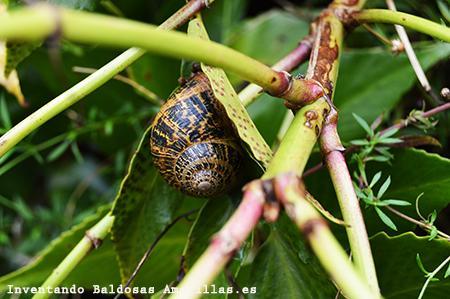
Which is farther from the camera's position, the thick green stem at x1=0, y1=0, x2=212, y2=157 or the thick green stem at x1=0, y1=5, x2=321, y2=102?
the thick green stem at x1=0, y1=0, x2=212, y2=157

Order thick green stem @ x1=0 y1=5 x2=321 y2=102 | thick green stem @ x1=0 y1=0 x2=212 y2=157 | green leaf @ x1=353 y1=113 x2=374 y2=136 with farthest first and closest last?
green leaf @ x1=353 y1=113 x2=374 y2=136 < thick green stem @ x1=0 y1=0 x2=212 y2=157 < thick green stem @ x1=0 y1=5 x2=321 y2=102

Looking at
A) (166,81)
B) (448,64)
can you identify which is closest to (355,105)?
(448,64)

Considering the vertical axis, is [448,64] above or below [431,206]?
above

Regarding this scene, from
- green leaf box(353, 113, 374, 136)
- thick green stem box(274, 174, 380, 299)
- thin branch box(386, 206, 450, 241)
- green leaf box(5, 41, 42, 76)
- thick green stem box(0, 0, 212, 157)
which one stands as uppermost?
green leaf box(5, 41, 42, 76)

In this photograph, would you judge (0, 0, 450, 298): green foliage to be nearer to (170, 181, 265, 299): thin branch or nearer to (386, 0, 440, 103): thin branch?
(386, 0, 440, 103): thin branch

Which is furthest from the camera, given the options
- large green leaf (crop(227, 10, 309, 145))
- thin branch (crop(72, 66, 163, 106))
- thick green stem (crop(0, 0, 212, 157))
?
large green leaf (crop(227, 10, 309, 145))

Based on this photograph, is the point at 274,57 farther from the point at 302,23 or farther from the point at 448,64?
the point at 448,64

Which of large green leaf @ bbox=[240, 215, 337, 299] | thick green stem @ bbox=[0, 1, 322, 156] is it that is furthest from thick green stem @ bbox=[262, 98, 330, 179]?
large green leaf @ bbox=[240, 215, 337, 299]

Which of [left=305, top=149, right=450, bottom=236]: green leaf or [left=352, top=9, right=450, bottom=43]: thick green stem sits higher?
[left=352, top=9, right=450, bottom=43]: thick green stem

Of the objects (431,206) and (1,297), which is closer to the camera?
(431,206)
